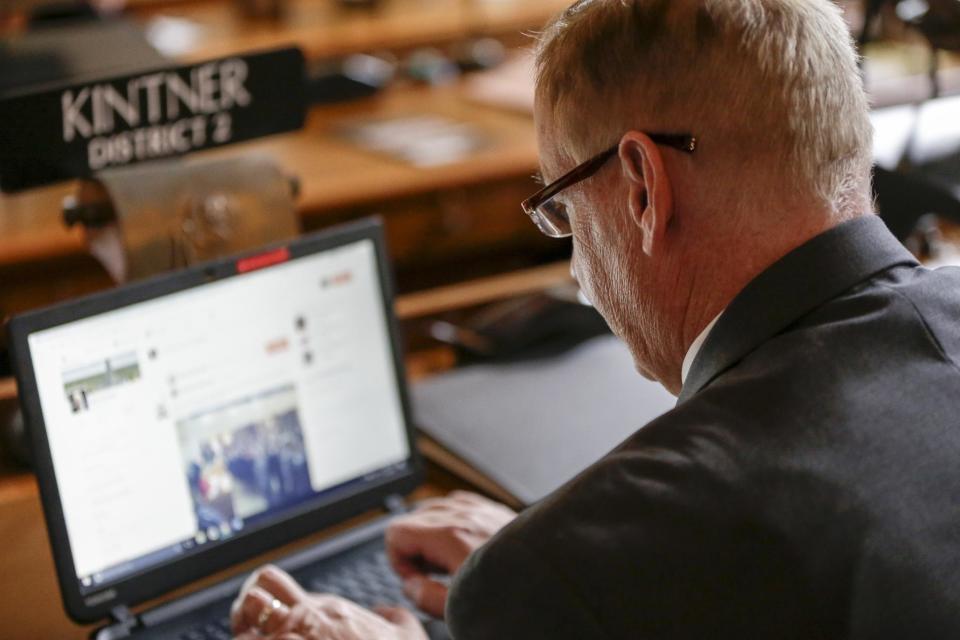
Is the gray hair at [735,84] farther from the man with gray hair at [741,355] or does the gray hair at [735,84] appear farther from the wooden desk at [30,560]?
the wooden desk at [30,560]

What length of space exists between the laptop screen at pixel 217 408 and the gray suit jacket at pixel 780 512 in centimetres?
46

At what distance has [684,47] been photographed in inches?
36.6

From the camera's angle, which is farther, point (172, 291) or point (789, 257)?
point (172, 291)

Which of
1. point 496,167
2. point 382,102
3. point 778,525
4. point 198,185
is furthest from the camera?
point 382,102

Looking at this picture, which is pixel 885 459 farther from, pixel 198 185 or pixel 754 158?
pixel 198 185

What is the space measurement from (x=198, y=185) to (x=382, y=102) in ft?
5.92

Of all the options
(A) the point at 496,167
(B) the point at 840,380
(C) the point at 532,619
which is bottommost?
(A) the point at 496,167

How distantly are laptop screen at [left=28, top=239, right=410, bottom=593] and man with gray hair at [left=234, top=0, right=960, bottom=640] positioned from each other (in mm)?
407

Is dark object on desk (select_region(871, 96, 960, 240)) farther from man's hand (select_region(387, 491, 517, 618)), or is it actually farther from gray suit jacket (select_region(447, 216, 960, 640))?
gray suit jacket (select_region(447, 216, 960, 640))

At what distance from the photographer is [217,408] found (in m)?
1.32

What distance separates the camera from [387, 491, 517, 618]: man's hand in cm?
127

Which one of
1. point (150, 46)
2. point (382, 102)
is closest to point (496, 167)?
point (382, 102)

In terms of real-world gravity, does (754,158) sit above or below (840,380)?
above

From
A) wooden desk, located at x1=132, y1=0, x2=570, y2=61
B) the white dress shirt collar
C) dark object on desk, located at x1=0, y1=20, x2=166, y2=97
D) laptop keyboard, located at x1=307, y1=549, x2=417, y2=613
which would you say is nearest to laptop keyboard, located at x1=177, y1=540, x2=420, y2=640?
laptop keyboard, located at x1=307, y1=549, x2=417, y2=613
